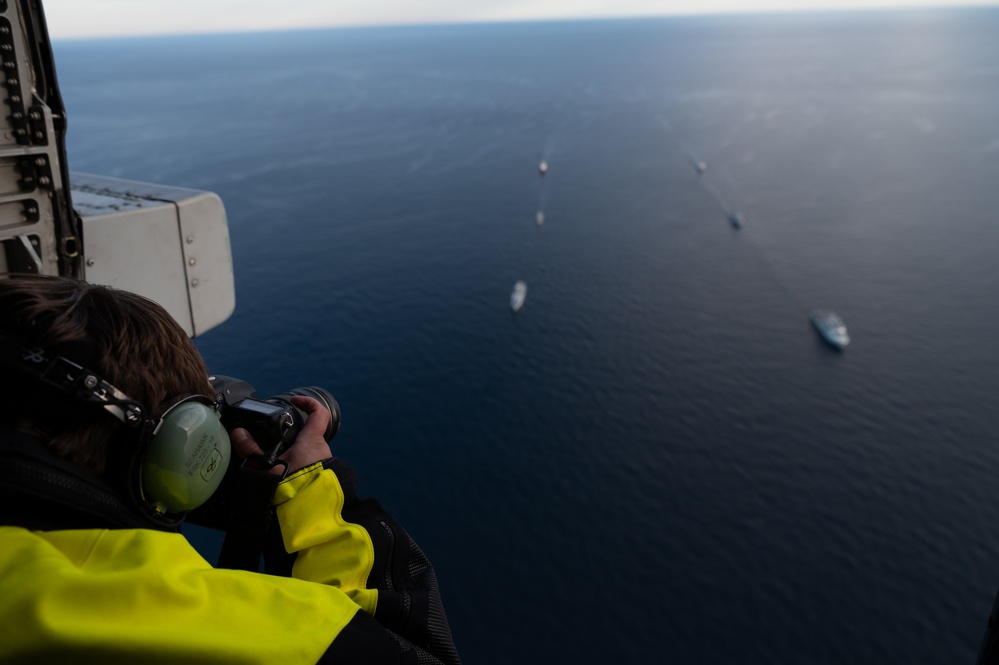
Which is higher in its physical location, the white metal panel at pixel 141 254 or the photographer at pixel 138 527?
the photographer at pixel 138 527

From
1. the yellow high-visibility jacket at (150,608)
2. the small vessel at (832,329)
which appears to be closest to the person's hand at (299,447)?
the yellow high-visibility jacket at (150,608)

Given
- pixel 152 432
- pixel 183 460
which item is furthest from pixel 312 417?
pixel 152 432

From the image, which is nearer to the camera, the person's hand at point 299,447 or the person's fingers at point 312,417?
the person's hand at point 299,447

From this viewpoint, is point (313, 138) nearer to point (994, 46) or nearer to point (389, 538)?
point (389, 538)

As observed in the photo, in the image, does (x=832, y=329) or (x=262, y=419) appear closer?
(x=262, y=419)

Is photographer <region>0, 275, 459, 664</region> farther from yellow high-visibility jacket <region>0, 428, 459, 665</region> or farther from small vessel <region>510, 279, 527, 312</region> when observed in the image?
small vessel <region>510, 279, 527, 312</region>

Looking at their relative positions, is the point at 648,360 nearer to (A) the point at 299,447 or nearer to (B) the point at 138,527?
(A) the point at 299,447

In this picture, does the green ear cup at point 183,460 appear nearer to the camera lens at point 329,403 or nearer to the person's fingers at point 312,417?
the person's fingers at point 312,417
